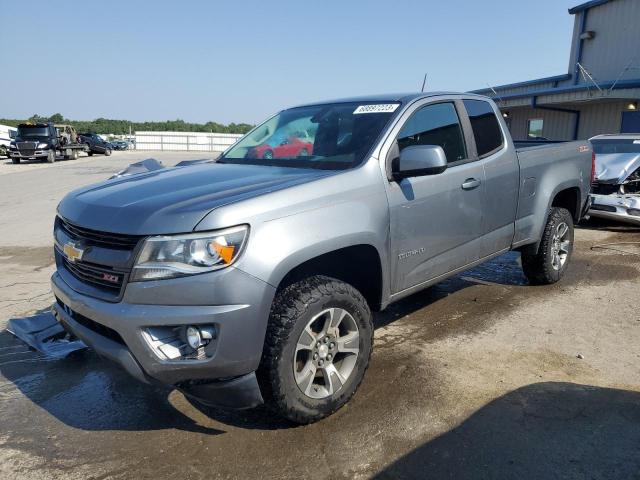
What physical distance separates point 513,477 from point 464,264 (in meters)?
1.86

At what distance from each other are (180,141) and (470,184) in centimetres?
5618

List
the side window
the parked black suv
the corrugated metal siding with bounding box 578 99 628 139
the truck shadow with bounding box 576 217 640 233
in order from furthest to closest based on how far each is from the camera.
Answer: the parked black suv → the corrugated metal siding with bounding box 578 99 628 139 → the truck shadow with bounding box 576 217 640 233 → the side window

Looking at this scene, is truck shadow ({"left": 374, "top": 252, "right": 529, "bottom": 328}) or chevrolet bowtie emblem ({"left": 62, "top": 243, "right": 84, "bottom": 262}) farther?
→ truck shadow ({"left": 374, "top": 252, "right": 529, "bottom": 328})

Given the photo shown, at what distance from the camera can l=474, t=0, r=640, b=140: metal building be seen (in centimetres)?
1577

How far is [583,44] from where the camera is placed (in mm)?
20234

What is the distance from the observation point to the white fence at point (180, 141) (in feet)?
183

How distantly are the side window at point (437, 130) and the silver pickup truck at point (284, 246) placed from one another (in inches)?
0.5

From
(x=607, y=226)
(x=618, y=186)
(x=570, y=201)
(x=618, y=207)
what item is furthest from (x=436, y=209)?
(x=607, y=226)

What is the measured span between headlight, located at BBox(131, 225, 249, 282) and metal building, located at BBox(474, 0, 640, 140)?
50.8ft

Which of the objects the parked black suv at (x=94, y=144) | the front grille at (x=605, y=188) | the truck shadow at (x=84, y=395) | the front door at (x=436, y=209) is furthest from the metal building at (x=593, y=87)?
the parked black suv at (x=94, y=144)

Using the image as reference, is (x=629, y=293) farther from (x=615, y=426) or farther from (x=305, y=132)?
(x=305, y=132)

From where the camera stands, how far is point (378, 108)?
12.2ft

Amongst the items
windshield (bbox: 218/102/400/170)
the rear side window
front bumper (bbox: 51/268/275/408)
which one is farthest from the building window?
front bumper (bbox: 51/268/275/408)

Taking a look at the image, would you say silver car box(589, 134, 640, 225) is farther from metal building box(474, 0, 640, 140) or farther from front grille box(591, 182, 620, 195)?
metal building box(474, 0, 640, 140)
